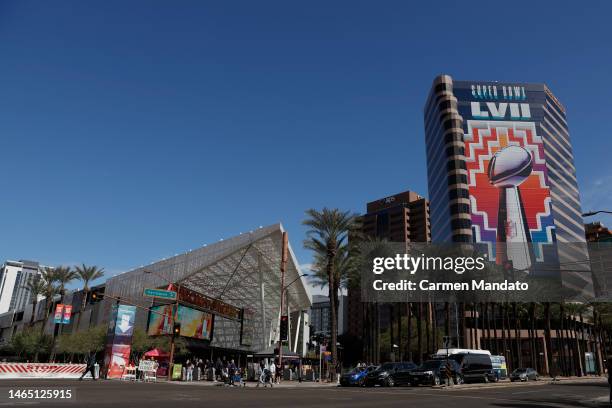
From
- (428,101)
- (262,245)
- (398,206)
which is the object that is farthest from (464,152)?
(262,245)

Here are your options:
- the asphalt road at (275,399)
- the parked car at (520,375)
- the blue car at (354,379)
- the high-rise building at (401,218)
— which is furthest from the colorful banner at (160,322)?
the high-rise building at (401,218)

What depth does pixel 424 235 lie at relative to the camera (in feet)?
535

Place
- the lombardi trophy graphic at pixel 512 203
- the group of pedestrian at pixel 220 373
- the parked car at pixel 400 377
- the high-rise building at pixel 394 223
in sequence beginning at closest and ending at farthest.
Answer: the parked car at pixel 400 377
the group of pedestrian at pixel 220 373
the lombardi trophy graphic at pixel 512 203
the high-rise building at pixel 394 223

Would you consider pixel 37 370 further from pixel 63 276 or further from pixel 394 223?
pixel 394 223

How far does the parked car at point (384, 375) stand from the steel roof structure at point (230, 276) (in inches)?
1010

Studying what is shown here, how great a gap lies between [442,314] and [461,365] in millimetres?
81176

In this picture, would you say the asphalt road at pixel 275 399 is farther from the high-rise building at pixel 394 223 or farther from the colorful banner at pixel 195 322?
the high-rise building at pixel 394 223

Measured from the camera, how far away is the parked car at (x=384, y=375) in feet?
102

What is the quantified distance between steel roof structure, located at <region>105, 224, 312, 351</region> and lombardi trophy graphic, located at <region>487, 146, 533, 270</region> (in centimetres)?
5692

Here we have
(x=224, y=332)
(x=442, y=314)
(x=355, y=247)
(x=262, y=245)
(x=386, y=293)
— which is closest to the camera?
(x=355, y=247)

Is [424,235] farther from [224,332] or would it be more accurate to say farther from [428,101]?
[224,332]

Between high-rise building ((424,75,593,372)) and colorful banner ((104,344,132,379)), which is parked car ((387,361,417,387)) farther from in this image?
high-rise building ((424,75,593,372))

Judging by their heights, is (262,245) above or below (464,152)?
below

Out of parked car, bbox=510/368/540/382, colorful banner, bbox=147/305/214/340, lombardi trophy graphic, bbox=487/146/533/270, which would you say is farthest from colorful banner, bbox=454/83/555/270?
colorful banner, bbox=147/305/214/340
